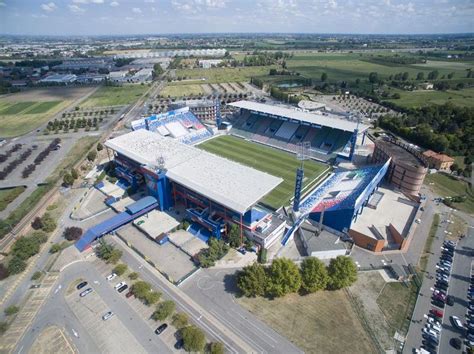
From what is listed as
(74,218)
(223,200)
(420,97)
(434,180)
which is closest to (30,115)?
(74,218)

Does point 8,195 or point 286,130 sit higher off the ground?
point 286,130

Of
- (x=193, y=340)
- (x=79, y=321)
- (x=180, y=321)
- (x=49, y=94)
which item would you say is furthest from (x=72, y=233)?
(x=49, y=94)

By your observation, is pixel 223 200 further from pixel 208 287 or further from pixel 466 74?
pixel 466 74

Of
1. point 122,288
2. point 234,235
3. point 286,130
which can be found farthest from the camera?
point 286,130

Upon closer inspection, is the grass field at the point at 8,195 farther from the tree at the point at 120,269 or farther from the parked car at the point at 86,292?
the tree at the point at 120,269

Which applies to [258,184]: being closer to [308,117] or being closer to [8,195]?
[308,117]

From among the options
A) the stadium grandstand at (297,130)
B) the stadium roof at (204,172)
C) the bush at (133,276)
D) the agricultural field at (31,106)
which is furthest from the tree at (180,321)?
the agricultural field at (31,106)

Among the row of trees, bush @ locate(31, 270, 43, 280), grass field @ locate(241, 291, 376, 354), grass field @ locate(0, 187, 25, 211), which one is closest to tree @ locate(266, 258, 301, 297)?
the row of trees
